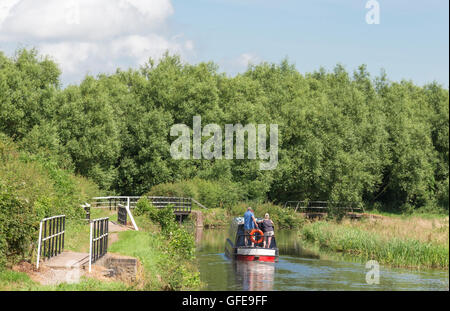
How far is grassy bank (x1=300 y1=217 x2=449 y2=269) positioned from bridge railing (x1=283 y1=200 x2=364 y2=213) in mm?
21369

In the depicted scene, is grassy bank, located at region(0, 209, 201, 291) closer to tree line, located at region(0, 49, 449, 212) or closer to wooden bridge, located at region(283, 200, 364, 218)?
tree line, located at region(0, 49, 449, 212)

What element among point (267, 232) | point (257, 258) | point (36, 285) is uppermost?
point (267, 232)

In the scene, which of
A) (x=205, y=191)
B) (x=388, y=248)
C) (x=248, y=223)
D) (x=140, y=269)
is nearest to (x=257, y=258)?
(x=248, y=223)

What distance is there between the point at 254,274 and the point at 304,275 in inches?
83.0

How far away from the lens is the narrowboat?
3020 cm

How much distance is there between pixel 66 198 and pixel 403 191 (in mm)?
50700

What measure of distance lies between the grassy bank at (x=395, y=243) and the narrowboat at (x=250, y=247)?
565 cm

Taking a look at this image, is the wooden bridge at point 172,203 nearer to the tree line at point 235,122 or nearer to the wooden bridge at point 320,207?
the tree line at point 235,122

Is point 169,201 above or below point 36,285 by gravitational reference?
above

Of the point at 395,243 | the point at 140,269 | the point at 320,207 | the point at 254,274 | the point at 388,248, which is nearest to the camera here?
the point at 140,269

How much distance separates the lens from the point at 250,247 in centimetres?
3044

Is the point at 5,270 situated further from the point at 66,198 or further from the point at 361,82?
the point at 361,82

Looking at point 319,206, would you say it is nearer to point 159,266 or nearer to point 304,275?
point 304,275

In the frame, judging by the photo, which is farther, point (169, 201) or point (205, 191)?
point (205, 191)
